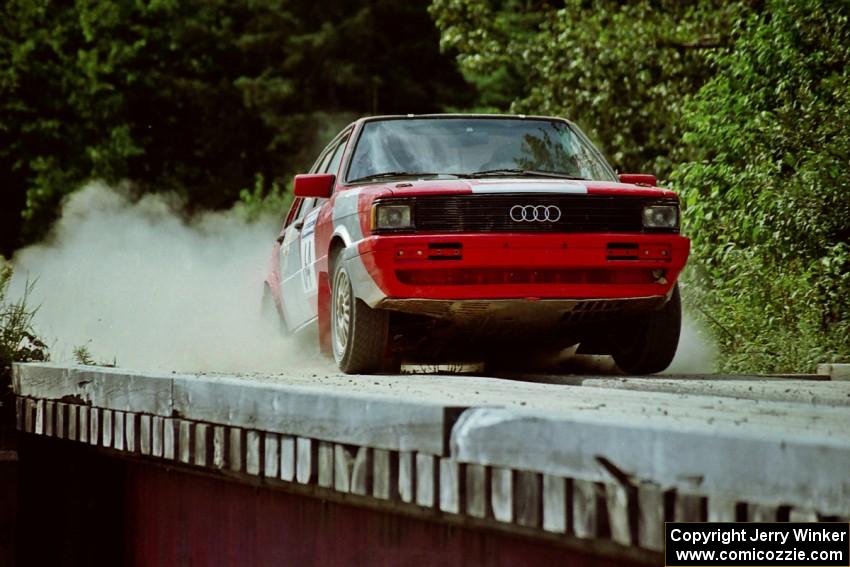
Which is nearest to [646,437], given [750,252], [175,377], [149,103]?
[175,377]

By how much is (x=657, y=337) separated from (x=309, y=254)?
7.67 feet

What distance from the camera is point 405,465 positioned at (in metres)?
4.32

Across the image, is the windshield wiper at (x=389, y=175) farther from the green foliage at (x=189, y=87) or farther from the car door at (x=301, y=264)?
the green foliage at (x=189, y=87)

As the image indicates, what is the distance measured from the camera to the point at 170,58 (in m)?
41.4

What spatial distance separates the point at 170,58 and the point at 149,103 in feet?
5.10

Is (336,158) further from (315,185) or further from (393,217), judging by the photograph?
(393,217)

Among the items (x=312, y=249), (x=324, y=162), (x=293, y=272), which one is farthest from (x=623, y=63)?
(x=312, y=249)

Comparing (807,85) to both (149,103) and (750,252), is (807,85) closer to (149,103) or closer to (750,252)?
(750,252)

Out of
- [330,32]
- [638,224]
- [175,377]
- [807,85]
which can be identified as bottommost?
[175,377]

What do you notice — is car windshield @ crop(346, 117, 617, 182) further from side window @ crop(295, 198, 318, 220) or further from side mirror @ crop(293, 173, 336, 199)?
side window @ crop(295, 198, 318, 220)

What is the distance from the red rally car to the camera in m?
7.32

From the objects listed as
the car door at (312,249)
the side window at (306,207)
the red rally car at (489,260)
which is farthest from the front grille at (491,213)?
the side window at (306,207)

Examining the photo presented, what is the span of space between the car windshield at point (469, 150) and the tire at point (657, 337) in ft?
3.42

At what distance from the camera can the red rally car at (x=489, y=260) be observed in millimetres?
7316
